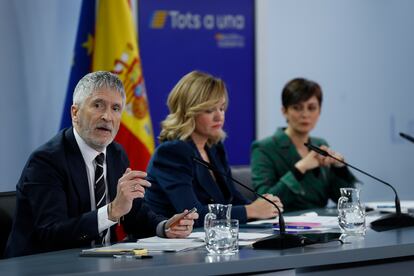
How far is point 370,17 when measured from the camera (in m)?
6.34

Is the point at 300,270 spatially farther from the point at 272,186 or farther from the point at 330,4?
the point at 330,4

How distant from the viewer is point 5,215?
290cm

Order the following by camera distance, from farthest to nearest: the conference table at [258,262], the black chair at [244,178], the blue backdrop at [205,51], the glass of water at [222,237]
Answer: the blue backdrop at [205,51] → the black chair at [244,178] → the glass of water at [222,237] → the conference table at [258,262]

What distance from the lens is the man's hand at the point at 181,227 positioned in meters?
2.79

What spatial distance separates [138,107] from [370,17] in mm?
2601

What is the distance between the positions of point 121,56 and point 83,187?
5.71ft

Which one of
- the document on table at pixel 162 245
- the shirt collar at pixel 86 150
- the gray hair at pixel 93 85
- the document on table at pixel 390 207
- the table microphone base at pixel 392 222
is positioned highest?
the gray hair at pixel 93 85

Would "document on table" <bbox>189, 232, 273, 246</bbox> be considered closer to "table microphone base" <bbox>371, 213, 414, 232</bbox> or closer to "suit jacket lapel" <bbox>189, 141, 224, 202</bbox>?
"table microphone base" <bbox>371, 213, 414, 232</bbox>

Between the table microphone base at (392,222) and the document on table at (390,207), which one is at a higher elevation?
the table microphone base at (392,222)

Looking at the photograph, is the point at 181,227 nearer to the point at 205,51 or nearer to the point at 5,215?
the point at 5,215

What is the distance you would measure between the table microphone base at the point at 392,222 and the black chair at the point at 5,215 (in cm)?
133

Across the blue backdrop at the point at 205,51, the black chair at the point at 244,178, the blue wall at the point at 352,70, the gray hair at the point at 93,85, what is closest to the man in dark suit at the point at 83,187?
the gray hair at the point at 93,85

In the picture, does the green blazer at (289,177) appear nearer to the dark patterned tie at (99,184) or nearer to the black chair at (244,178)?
the black chair at (244,178)

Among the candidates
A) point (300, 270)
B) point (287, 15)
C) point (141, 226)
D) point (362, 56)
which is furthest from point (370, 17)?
point (300, 270)
